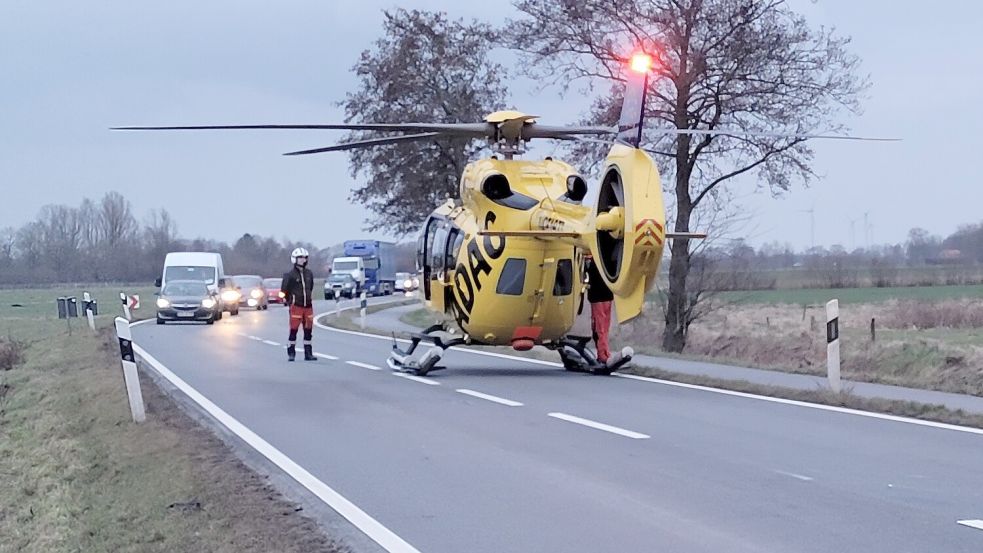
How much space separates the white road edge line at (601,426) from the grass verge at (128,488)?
3.57 metres

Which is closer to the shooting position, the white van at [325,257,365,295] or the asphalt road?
the asphalt road

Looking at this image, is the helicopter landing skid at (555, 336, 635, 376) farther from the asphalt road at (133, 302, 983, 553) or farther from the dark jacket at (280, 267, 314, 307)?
the dark jacket at (280, 267, 314, 307)

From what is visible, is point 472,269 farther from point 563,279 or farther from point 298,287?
point 298,287

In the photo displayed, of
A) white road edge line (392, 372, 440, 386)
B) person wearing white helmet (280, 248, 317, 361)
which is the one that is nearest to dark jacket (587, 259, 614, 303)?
white road edge line (392, 372, 440, 386)

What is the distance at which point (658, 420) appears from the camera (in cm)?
1249

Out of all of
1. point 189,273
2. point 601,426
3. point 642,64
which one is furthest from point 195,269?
point 601,426

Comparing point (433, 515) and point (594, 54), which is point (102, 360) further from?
point (433, 515)

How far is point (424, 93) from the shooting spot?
42094 mm

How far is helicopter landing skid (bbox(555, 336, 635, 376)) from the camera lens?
18031 mm

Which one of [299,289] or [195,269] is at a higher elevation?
[195,269]

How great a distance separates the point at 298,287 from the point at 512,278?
534 cm

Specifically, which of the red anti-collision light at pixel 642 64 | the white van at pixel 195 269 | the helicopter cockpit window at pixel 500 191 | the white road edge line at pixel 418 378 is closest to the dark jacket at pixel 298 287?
the white road edge line at pixel 418 378

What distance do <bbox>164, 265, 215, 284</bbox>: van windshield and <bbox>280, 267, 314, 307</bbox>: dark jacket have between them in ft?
72.7

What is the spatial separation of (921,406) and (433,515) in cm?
684
